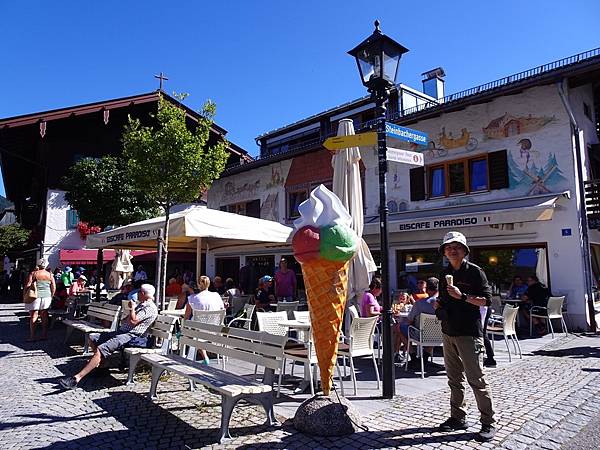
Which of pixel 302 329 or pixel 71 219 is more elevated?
pixel 71 219

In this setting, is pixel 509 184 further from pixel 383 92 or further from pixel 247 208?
pixel 247 208

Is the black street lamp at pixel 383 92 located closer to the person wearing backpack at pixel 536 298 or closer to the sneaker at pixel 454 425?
the sneaker at pixel 454 425

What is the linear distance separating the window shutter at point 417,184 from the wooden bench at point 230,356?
29.9 ft

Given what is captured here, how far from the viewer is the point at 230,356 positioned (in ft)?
15.1

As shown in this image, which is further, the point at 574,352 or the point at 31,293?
the point at 31,293

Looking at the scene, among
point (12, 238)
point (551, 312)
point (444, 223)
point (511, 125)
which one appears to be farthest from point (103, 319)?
point (12, 238)

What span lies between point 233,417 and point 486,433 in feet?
7.49

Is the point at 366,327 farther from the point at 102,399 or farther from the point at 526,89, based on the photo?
the point at 526,89

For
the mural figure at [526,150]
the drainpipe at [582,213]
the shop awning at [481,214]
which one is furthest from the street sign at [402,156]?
the drainpipe at [582,213]

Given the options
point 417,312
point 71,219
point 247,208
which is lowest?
point 417,312

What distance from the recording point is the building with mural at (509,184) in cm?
1012

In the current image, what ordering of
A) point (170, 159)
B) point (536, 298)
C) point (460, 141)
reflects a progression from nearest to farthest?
point (170, 159), point (536, 298), point (460, 141)

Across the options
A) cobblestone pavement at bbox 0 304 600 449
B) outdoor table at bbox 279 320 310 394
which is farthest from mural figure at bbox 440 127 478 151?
outdoor table at bbox 279 320 310 394

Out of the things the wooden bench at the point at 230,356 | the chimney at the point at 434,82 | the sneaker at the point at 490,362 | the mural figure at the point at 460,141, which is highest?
the chimney at the point at 434,82
